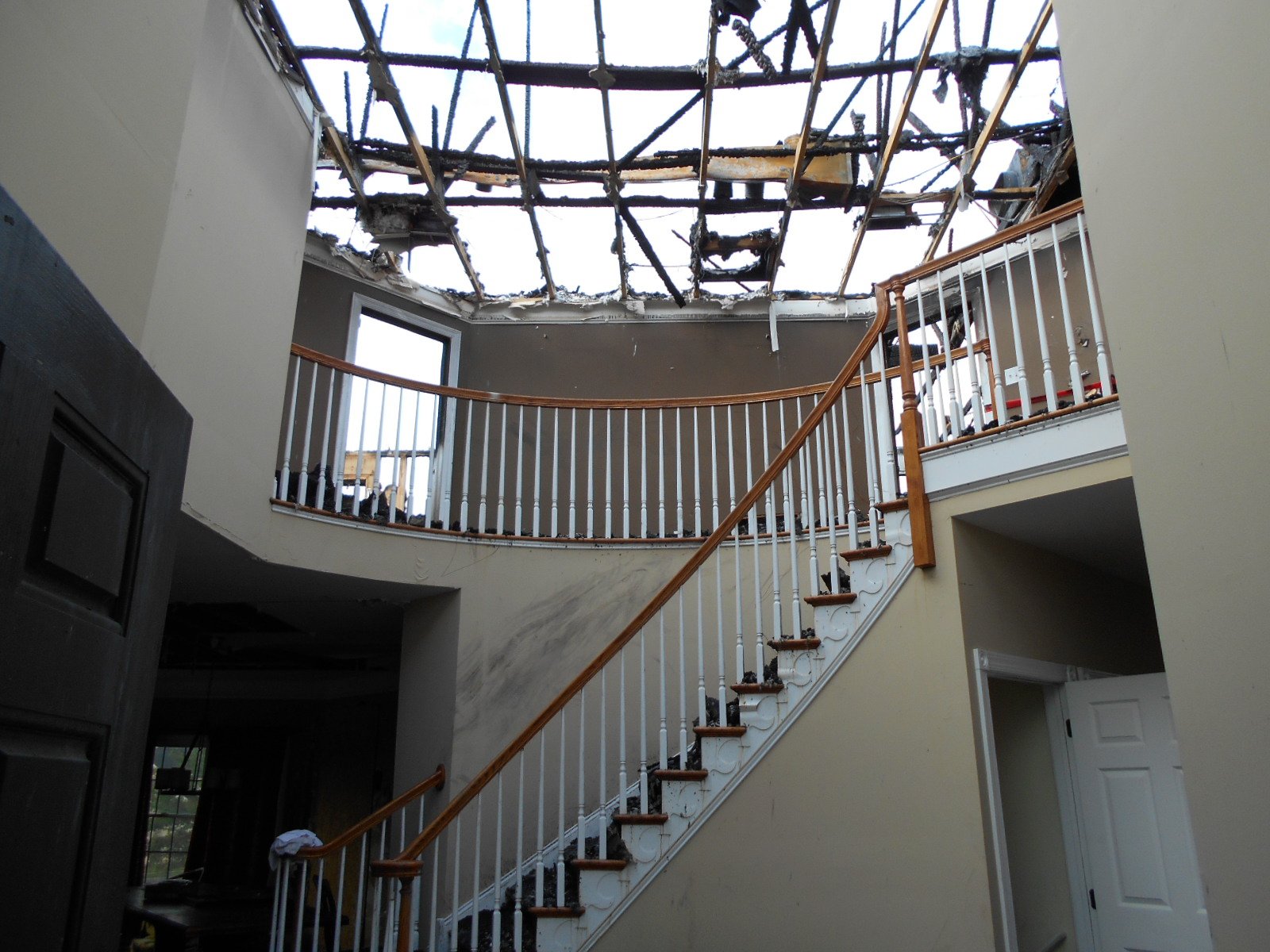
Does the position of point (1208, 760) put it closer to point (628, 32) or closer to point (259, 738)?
point (628, 32)

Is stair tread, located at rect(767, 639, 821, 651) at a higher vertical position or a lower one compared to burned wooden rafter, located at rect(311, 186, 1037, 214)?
lower

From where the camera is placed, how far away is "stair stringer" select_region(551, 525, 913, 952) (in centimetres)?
402

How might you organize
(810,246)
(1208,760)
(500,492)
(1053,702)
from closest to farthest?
(1208,760)
(1053,702)
(500,492)
(810,246)

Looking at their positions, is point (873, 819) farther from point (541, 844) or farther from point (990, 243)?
point (990, 243)

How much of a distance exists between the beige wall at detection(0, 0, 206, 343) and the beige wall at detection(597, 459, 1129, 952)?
308cm

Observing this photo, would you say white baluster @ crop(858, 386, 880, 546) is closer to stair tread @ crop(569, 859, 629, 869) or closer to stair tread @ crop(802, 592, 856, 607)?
stair tread @ crop(802, 592, 856, 607)

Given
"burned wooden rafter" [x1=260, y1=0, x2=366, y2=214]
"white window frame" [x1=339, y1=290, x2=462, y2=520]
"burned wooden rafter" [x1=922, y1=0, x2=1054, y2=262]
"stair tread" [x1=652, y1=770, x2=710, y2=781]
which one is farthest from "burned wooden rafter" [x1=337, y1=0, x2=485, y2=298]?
"stair tread" [x1=652, y1=770, x2=710, y2=781]

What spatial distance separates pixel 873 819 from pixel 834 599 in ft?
2.97

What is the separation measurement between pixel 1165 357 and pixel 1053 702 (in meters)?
2.70

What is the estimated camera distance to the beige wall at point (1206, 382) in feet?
5.65

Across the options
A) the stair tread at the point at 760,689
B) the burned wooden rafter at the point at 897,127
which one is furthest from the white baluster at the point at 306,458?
the burned wooden rafter at the point at 897,127

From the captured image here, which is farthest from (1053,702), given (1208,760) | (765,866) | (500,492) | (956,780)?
(500,492)

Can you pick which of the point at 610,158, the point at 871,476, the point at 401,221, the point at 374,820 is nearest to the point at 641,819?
the point at 374,820

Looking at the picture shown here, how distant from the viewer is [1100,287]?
7.37 feet
